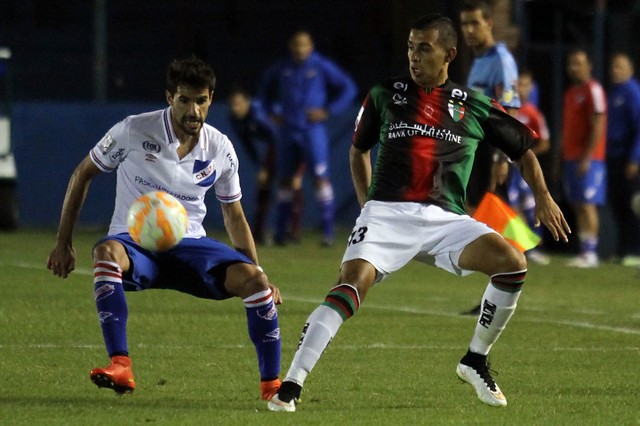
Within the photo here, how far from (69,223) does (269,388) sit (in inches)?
48.9

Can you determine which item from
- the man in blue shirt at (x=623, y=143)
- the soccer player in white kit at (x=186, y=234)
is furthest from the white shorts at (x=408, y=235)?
the man in blue shirt at (x=623, y=143)

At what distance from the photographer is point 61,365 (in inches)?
333

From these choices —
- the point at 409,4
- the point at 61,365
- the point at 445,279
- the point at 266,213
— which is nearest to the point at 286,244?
the point at 266,213

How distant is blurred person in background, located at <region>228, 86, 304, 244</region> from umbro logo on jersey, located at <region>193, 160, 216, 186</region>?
11.2m

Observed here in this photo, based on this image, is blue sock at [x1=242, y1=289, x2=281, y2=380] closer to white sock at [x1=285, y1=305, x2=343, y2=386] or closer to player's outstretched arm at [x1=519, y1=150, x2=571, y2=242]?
white sock at [x1=285, y1=305, x2=343, y2=386]

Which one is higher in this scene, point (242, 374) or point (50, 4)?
point (242, 374)

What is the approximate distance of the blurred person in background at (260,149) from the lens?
19328mm

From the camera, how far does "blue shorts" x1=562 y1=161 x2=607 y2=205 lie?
16484 millimetres

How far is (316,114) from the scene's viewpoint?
18469 millimetres

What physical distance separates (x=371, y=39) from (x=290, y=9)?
227cm

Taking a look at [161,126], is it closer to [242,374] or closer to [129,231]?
[129,231]

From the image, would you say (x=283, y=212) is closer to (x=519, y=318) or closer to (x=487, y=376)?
(x=519, y=318)

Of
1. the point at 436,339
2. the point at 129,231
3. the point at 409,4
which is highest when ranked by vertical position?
the point at 129,231

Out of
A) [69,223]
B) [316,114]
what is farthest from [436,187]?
[316,114]
